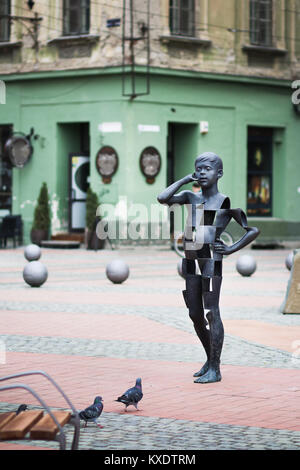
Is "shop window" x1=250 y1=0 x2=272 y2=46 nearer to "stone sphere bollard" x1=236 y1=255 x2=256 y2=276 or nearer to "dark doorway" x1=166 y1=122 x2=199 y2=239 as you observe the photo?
"dark doorway" x1=166 y1=122 x2=199 y2=239

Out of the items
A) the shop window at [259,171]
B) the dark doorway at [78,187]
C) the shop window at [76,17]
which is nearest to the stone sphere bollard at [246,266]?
the dark doorway at [78,187]

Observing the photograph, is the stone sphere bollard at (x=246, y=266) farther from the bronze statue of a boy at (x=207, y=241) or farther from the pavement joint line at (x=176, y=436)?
the pavement joint line at (x=176, y=436)

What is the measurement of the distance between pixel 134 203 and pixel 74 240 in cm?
222

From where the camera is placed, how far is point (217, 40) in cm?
3019

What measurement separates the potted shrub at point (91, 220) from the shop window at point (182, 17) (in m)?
5.37

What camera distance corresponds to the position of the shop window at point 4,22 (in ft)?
101

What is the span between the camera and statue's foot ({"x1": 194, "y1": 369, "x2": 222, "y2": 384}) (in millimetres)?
8609

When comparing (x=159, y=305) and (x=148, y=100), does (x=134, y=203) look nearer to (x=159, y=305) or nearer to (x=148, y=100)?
(x=148, y=100)

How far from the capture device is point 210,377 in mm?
8641

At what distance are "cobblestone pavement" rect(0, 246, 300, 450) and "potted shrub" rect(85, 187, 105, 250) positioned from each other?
30.8ft

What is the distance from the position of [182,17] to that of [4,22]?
553 centimetres

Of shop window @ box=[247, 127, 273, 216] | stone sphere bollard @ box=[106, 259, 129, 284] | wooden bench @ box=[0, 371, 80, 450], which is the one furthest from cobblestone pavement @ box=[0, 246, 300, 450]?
shop window @ box=[247, 127, 273, 216]

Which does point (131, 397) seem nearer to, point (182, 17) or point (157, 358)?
point (157, 358)
